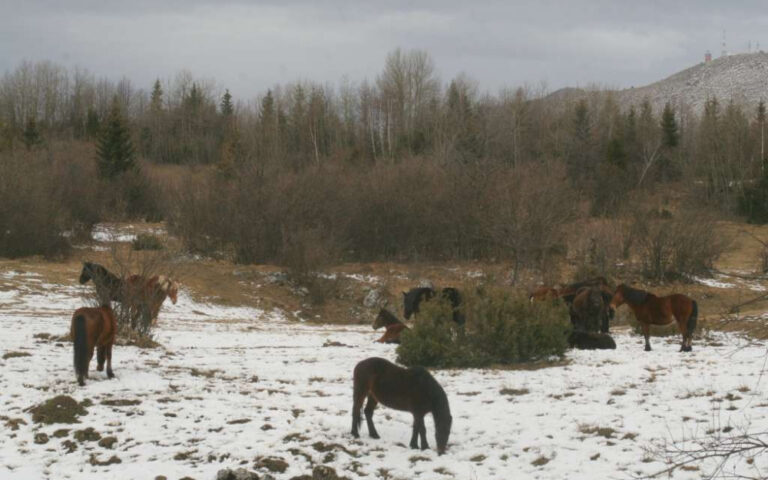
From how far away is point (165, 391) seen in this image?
9.92m

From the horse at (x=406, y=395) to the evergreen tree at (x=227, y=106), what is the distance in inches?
3840

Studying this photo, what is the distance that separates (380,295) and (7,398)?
21.7 m

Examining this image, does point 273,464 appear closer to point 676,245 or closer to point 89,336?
point 89,336

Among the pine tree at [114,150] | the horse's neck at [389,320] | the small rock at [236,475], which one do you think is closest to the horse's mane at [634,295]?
the horse's neck at [389,320]

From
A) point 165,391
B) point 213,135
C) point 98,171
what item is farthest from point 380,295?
point 213,135

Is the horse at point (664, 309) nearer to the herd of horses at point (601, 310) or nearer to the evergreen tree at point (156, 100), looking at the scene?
the herd of horses at point (601, 310)

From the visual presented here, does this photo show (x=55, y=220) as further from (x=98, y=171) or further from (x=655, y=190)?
(x=655, y=190)

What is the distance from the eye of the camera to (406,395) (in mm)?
7746

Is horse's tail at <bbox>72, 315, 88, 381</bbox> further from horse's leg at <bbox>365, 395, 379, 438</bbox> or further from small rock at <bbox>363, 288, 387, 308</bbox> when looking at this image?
small rock at <bbox>363, 288, 387, 308</bbox>

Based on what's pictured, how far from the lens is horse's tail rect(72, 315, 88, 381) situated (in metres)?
9.52

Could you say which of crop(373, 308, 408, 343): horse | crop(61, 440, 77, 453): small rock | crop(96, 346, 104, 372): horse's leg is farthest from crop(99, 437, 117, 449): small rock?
crop(373, 308, 408, 343): horse

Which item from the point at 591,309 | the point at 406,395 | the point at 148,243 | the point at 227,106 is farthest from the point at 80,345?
the point at 227,106

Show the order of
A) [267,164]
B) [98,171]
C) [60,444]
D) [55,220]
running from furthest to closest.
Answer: [98,171] < [267,164] < [55,220] < [60,444]

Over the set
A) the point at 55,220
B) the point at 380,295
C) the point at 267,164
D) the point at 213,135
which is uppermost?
the point at 213,135
